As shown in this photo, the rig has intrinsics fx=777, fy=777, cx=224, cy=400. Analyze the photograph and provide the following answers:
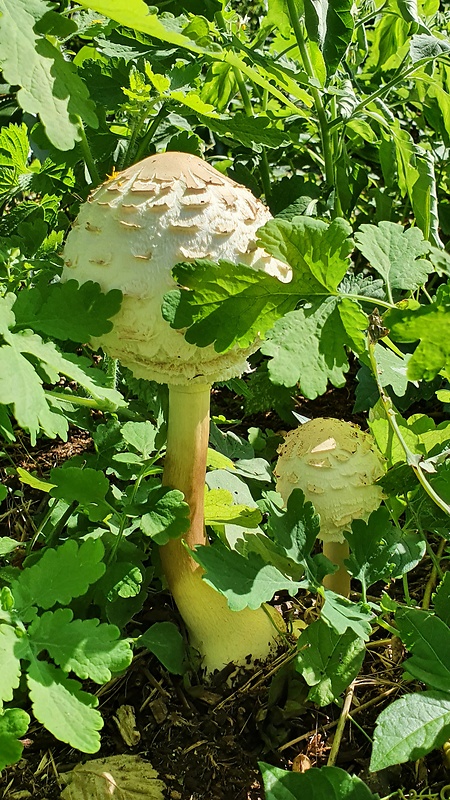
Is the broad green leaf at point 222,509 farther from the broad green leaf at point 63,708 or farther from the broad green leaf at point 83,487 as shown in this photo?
the broad green leaf at point 63,708

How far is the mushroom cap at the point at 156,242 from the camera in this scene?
56.2 inches

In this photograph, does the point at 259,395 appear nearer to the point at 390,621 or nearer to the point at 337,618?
the point at 390,621

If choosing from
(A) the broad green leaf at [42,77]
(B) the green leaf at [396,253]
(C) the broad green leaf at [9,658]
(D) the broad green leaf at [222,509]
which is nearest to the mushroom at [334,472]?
(D) the broad green leaf at [222,509]

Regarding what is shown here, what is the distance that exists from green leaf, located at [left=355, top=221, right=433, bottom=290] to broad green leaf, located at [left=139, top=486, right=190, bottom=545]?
0.61 metres

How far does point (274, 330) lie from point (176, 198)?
0.35 m

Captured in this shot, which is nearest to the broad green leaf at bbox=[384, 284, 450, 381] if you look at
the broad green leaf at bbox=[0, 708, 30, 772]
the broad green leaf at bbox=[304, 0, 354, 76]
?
the broad green leaf at bbox=[0, 708, 30, 772]

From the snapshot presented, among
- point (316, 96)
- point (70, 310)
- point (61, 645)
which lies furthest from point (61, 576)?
point (316, 96)

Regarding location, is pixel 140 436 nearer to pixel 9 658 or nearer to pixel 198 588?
pixel 198 588

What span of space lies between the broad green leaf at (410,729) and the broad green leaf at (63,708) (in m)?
0.44

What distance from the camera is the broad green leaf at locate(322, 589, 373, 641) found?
4.36 ft

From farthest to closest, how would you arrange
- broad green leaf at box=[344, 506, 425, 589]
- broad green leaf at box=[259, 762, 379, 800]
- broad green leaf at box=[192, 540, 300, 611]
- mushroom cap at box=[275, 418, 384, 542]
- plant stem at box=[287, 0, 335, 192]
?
plant stem at box=[287, 0, 335, 192]
mushroom cap at box=[275, 418, 384, 542]
broad green leaf at box=[344, 506, 425, 589]
broad green leaf at box=[192, 540, 300, 611]
broad green leaf at box=[259, 762, 379, 800]

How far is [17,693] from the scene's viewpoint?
1.64 meters

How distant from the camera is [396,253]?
63.0 inches

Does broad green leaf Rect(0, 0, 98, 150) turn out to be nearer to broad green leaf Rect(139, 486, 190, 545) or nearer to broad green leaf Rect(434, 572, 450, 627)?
broad green leaf Rect(139, 486, 190, 545)
